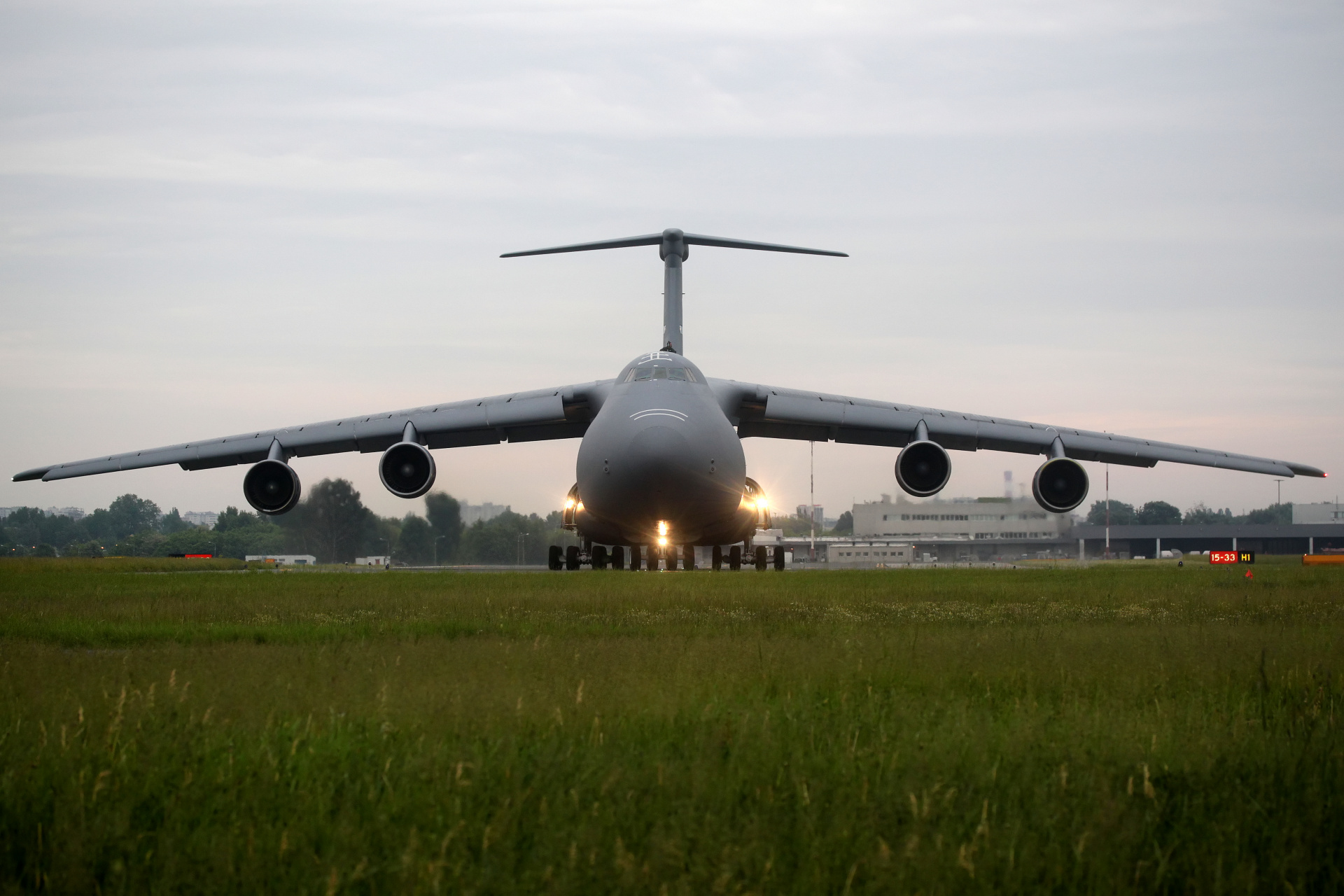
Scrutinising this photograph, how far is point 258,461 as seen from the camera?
2119 cm

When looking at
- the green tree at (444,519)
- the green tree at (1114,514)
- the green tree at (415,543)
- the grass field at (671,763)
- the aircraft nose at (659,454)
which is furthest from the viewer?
the green tree at (1114,514)

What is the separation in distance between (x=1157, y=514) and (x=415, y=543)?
297ft

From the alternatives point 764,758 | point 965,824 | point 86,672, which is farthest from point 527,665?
point 965,824

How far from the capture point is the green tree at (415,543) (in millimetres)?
38031

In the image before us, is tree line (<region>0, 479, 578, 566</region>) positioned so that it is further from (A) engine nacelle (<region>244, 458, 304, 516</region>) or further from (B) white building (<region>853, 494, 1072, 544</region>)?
(B) white building (<region>853, 494, 1072, 544</region>)

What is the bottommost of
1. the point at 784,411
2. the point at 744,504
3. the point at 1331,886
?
the point at 1331,886

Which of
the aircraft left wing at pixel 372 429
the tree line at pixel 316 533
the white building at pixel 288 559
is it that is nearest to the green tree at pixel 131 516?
Result: the tree line at pixel 316 533

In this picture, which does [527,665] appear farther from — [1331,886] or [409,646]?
[1331,886]

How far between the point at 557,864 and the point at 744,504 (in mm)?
17414

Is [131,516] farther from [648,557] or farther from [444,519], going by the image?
[648,557]

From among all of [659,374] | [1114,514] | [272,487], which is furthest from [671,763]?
[1114,514]

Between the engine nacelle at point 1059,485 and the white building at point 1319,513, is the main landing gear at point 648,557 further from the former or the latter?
the white building at point 1319,513

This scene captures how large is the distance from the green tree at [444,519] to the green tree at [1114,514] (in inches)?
2391

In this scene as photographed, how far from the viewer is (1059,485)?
21500mm
